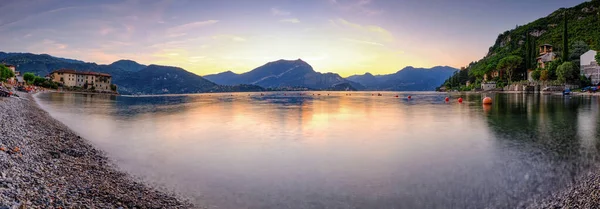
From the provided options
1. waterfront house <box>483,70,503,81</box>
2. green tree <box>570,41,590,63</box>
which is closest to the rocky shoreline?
green tree <box>570,41,590,63</box>

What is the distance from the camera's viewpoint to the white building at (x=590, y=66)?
90.0 meters

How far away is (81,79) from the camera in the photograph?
15175cm

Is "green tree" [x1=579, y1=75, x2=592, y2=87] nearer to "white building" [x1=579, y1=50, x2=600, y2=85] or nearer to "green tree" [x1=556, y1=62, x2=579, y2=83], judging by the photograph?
"white building" [x1=579, y1=50, x2=600, y2=85]

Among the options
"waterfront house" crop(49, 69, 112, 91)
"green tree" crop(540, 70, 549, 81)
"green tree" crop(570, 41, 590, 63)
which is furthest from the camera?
"waterfront house" crop(49, 69, 112, 91)

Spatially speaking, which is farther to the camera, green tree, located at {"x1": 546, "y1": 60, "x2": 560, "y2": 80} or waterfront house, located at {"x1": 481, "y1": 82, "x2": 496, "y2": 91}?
waterfront house, located at {"x1": 481, "y1": 82, "x2": 496, "y2": 91}

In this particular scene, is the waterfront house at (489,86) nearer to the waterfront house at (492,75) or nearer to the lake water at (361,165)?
the waterfront house at (492,75)

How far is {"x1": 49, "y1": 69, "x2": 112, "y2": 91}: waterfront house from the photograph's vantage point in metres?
148

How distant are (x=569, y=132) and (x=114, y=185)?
2855 cm

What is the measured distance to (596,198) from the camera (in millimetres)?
8906

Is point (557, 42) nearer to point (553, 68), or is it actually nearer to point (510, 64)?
point (510, 64)

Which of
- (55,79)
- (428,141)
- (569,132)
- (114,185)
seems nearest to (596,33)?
(569,132)

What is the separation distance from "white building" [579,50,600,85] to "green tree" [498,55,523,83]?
3256 centimetres

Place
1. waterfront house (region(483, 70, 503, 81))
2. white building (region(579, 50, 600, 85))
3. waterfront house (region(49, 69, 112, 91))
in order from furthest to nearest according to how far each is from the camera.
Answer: waterfront house (region(483, 70, 503, 81)), waterfront house (region(49, 69, 112, 91)), white building (region(579, 50, 600, 85))

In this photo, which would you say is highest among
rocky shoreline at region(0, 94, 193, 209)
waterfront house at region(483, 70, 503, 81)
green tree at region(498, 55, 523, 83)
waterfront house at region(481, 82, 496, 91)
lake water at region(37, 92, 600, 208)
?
green tree at region(498, 55, 523, 83)
